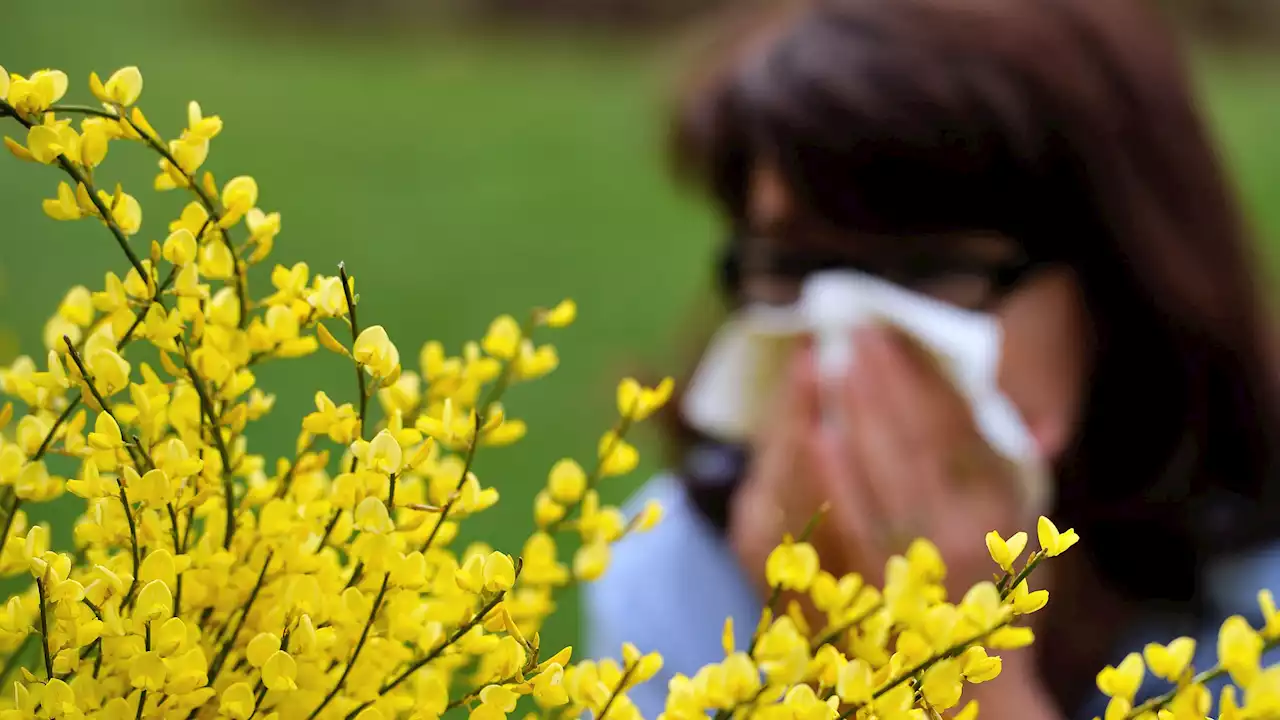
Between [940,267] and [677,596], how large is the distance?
0.32 metres

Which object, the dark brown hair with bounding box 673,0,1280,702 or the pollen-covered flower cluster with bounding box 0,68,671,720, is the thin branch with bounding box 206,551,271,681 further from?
the dark brown hair with bounding box 673,0,1280,702

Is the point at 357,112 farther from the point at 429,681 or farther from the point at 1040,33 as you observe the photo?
the point at 429,681

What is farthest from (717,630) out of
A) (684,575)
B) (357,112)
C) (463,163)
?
(357,112)

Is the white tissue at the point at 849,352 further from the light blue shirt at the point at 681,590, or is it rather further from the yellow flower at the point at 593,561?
the yellow flower at the point at 593,561

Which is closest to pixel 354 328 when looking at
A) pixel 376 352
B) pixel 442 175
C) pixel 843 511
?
pixel 376 352

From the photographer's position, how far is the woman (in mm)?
568

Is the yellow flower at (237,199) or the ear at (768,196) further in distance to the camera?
the ear at (768,196)

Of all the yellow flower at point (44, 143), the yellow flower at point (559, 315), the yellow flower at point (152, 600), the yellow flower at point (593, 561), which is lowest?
the yellow flower at point (593, 561)

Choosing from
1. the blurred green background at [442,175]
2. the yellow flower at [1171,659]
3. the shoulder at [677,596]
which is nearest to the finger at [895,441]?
the shoulder at [677,596]

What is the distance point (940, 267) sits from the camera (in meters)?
0.63

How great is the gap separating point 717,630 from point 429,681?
58 centimetres

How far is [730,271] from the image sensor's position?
715 mm

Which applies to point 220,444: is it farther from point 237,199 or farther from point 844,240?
point 844,240

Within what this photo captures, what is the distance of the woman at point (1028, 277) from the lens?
57 centimetres
